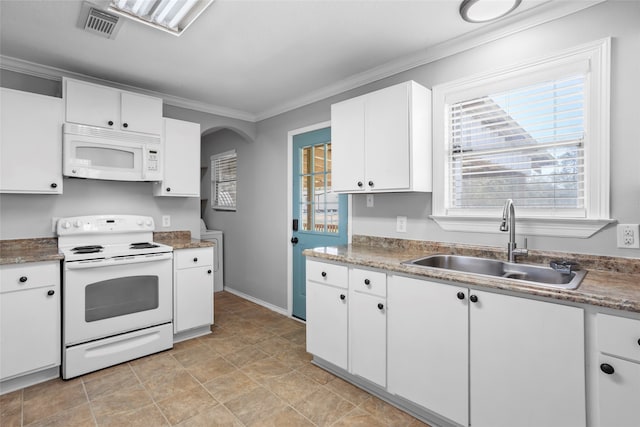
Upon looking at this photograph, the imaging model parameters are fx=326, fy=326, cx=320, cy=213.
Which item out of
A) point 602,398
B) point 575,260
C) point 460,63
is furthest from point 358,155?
point 602,398

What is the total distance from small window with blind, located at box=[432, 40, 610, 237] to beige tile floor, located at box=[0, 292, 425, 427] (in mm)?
1429

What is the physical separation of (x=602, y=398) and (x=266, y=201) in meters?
3.32

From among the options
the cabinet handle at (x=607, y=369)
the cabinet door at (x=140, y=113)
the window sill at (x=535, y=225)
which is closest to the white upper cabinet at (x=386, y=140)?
the window sill at (x=535, y=225)

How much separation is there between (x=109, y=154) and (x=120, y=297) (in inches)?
47.7

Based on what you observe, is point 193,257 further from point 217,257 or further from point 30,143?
point 217,257

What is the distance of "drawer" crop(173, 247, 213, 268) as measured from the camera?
9.46 feet

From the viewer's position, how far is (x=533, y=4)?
6.01 ft

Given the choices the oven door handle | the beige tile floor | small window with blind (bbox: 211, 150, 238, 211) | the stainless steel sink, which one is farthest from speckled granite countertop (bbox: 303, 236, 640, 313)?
small window with blind (bbox: 211, 150, 238, 211)

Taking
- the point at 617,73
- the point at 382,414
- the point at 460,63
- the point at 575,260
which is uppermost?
the point at 460,63

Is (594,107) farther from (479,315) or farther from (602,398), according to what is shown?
(602,398)

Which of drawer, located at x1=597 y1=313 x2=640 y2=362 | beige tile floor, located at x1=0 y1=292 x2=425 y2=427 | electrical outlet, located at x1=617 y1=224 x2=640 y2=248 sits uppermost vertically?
electrical outlet, located at x1=617 y1=224 x2=640 y2=248

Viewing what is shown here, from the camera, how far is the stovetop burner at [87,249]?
2508 millimetres

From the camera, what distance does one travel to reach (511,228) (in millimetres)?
1900

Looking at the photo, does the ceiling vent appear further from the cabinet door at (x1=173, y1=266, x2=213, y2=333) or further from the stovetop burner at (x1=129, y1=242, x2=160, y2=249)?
the cabinet door at (x1=173, y1=266, x2=213, y2=333)
